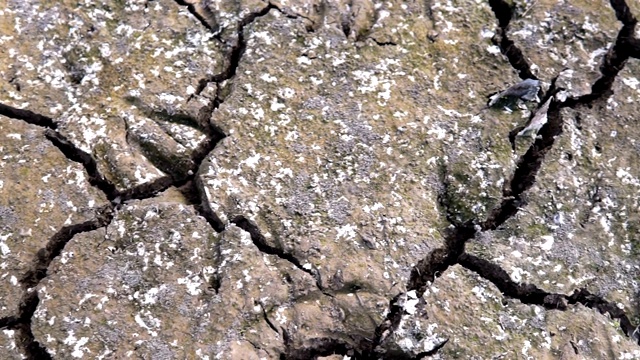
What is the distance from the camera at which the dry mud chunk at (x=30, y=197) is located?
7.96 ft

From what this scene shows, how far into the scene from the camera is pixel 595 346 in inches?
94.8

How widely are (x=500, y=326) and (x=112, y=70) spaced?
6.06 ft

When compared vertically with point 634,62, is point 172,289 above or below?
below

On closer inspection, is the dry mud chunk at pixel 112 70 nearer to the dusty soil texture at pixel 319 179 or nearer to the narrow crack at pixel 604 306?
the dusty soil texture at pixel 319 179

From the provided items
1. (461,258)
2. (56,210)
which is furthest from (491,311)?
(56,210)

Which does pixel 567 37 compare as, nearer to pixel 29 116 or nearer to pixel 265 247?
pixel 265 247

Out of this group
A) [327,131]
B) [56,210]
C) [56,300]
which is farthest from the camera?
[327,131]

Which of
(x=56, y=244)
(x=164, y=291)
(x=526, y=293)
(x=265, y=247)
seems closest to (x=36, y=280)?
(x=56, y=244)

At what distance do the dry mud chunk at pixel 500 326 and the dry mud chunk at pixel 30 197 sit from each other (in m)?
1.31

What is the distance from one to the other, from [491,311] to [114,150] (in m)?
1.54

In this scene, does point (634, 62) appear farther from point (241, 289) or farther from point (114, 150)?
point (114, 150)

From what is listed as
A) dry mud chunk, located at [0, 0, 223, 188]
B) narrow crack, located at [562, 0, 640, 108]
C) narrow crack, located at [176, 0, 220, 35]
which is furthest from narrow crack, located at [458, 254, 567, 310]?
narrow crack, located at [176, 0, 220, 35]

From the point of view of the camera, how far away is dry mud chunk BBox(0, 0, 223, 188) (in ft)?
8.79

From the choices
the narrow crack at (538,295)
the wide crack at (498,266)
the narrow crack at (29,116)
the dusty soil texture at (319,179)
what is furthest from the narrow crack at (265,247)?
the narrow crack at (29,116)
